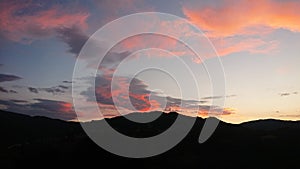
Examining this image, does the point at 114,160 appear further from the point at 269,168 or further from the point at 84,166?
the point at 269,168

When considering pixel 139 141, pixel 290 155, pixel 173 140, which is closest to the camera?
pixel 290 155

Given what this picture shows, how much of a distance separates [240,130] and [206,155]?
6212 cm

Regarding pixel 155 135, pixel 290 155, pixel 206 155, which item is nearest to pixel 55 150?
pixel 155 135

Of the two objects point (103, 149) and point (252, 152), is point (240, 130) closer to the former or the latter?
point (252, 152)

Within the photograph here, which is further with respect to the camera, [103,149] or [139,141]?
[139,141]

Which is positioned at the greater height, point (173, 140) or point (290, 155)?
point (173, 140)

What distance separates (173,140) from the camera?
14300cm

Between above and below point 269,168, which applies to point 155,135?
above

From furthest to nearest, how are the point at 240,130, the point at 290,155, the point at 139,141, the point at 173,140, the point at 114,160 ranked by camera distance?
the point at 240,130, the point at 173,140, the point at 139,141, the point at 290,155, the point at 114,160

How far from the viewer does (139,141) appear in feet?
434

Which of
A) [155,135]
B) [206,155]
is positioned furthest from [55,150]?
[206,155]

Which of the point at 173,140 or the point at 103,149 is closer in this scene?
the point at 103,149

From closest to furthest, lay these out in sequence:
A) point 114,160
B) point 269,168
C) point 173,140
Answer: point 269,168 → point 114,160 → point 173,140

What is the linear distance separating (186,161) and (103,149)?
33.5 metres
